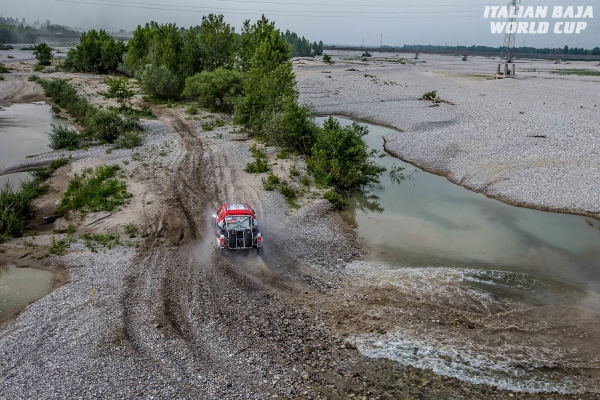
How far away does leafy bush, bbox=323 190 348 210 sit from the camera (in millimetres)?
27778

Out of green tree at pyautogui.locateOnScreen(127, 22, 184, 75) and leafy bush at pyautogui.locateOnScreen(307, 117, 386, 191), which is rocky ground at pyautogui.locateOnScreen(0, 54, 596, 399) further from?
green tree at pyautogui.locateOnScreen(127, 22, 184, 75)

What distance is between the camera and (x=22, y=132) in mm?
45875

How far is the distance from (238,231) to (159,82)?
45681 millimetres

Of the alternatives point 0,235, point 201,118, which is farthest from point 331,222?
point 201,118

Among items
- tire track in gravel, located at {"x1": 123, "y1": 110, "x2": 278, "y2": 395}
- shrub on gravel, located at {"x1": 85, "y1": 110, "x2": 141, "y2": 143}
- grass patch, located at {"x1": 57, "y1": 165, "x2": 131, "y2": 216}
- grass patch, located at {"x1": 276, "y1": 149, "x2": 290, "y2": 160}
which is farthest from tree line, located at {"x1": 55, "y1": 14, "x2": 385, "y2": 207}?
grass patch, located at {"x1": 57, "y1": 165, "x2": 131, "y2": 216}

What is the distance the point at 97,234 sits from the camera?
22016 millimetres

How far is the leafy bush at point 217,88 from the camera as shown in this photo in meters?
52.0

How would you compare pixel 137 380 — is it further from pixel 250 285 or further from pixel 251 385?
pixel 250 285

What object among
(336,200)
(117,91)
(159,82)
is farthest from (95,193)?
(159,82)

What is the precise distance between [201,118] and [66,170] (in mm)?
20325

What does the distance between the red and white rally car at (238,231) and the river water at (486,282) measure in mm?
4937

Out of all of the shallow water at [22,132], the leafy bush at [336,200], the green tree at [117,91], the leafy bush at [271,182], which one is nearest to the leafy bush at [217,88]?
the green tree at [117,91]

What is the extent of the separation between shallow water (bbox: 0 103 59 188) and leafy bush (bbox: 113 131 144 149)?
7.00 m

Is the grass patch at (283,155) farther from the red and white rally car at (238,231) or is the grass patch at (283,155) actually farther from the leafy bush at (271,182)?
the red and white rally car at (238,231)
